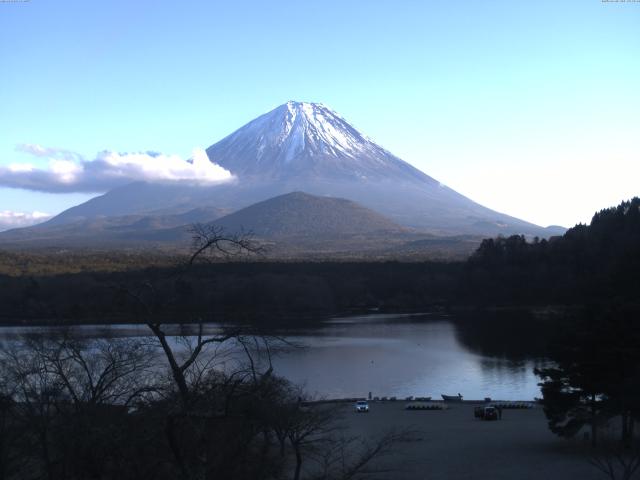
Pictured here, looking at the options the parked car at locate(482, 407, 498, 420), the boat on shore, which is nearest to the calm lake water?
the boat on shore

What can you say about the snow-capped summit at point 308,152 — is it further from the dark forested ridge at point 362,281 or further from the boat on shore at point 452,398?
the boat on shore at point 452,398

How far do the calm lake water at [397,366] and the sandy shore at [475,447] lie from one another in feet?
6.57

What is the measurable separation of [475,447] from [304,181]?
309ft

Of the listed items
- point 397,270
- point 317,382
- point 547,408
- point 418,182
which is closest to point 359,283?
point 397,270

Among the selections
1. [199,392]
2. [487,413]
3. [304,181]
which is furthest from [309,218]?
[199,392]

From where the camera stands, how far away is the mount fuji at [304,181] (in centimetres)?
9862

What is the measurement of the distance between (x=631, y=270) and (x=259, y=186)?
298ft

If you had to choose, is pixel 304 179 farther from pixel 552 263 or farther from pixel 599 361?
pixel 599 361

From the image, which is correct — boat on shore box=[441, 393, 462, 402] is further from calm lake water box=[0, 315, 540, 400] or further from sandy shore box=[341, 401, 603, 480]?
sandy shore box=[341, 401, 603, 480]

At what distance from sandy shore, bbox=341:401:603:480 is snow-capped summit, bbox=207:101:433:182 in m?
92.5

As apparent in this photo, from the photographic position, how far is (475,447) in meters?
9.91

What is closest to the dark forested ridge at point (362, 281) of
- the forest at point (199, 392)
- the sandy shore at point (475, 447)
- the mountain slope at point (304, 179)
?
the forest at point (199, 392)

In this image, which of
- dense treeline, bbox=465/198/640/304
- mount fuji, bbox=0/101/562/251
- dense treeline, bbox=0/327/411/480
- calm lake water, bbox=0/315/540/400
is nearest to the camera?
dense treeline, bbox=0/327/411/480

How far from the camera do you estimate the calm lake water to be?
16.0 metres
